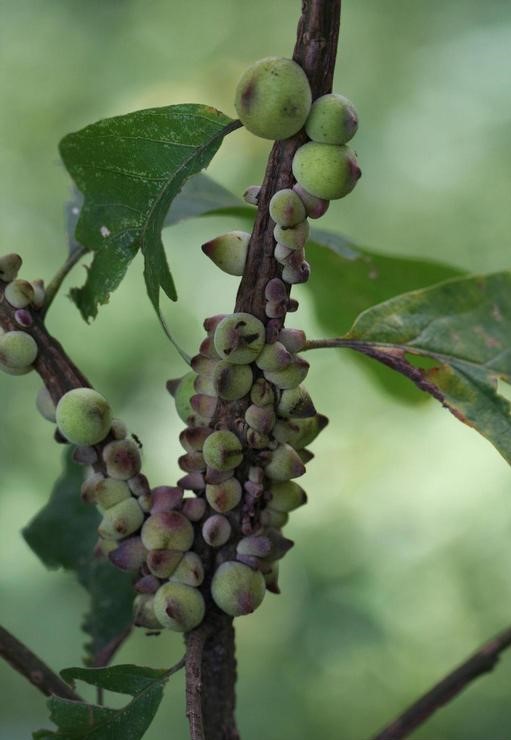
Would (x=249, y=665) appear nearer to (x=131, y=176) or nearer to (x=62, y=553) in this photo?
(x=62, y=553)

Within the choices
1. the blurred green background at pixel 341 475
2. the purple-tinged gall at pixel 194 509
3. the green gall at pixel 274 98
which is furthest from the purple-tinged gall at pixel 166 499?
the blurred green background at pixel 341 475

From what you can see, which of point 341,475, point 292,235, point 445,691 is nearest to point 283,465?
point 292,235

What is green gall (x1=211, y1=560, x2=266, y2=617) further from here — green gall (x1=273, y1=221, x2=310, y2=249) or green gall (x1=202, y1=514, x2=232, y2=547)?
green gall (x1=273, y1=221, x2=310, y2=249)

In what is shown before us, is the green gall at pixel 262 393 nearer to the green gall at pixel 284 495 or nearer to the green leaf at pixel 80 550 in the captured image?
the green gall at pixel 284 495

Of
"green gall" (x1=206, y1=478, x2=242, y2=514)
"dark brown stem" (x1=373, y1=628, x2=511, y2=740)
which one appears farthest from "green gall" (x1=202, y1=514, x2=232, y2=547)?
"dark brown stem" (x1=373, y1=628, x2=511, y2=740)

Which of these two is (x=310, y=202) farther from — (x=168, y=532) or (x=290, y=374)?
(x=168, y=532)

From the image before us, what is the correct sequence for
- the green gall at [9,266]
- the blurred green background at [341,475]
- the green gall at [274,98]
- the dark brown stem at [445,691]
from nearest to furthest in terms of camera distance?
the green gall at [274,98] < the green gall at [9,266] < the dark brown stem at [445,691] < the blurred green background at [341,475]

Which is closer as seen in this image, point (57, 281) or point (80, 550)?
point (57, 281)
